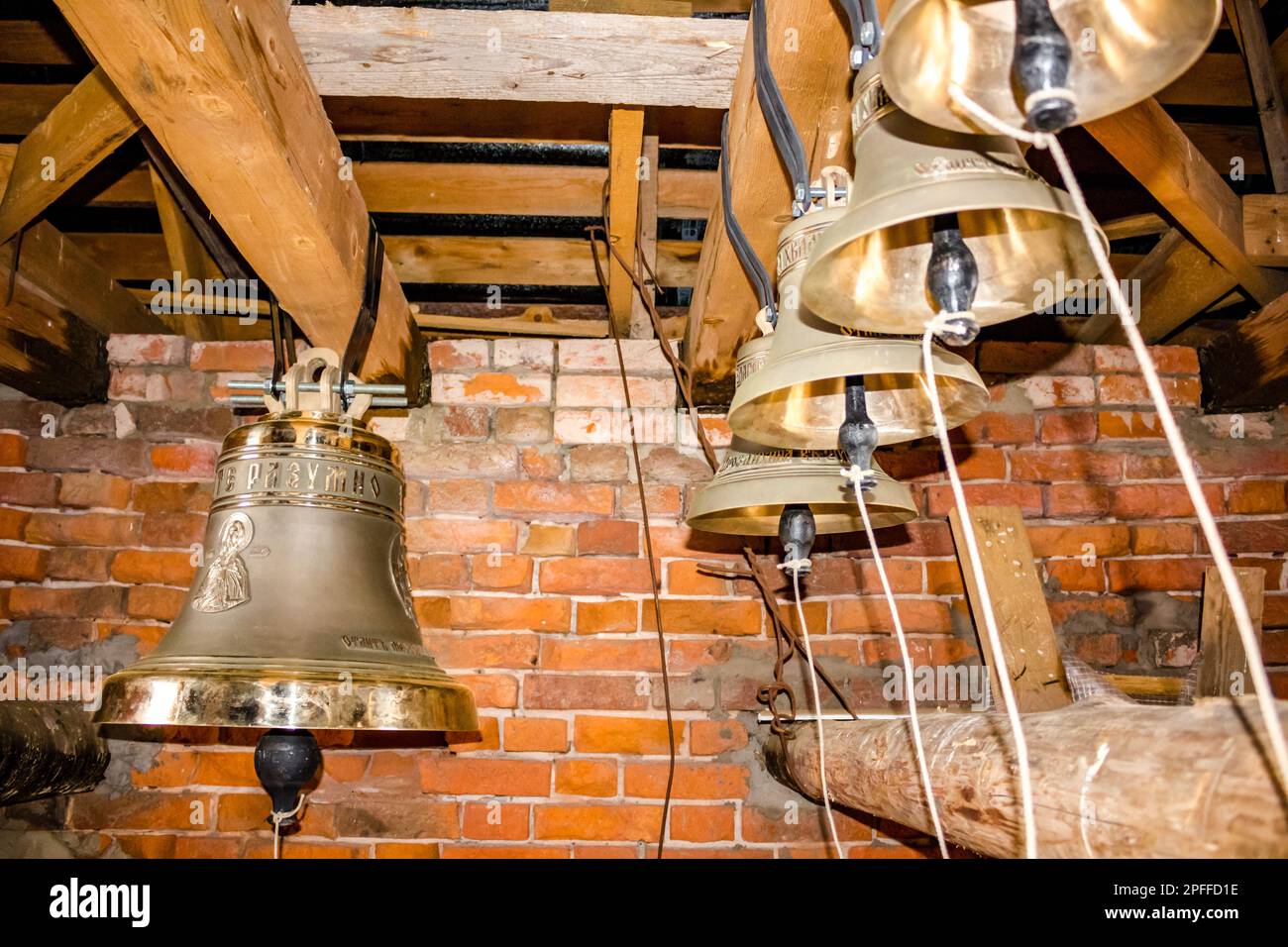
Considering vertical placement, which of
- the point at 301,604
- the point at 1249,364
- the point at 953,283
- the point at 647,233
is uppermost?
the point at 647,233

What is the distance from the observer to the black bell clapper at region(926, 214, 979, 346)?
0.66 m

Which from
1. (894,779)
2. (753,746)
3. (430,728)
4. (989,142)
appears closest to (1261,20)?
(989,142)

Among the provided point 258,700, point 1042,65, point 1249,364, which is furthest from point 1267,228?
point 258,700

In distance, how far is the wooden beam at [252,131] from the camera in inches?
32.0

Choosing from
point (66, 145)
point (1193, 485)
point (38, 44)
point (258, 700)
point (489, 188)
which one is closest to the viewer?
point (1193, 485)

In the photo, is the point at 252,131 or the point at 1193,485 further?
the point at 252,131

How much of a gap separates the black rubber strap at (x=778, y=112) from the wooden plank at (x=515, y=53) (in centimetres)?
18

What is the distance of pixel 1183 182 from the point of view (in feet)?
A: 4.55

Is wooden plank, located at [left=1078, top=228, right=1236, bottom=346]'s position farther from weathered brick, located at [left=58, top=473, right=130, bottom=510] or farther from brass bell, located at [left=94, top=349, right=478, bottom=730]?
weathered brick, located at [left=58, top=473, right=130, bottom=510]

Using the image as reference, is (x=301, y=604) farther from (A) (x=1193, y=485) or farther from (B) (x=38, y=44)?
(B) (x=38, y=44)

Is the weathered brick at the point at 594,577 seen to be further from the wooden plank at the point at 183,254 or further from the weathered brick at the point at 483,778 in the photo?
the wooden plank at the point at 183,254

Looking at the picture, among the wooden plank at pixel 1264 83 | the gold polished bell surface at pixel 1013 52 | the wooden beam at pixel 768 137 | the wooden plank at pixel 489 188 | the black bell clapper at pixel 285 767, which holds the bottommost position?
the black bell clapper at pixel 285 767

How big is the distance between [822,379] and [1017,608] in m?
1.03

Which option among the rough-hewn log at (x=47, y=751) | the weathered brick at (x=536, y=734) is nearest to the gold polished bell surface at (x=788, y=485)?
the weathered brick at (x=536, y=734)
